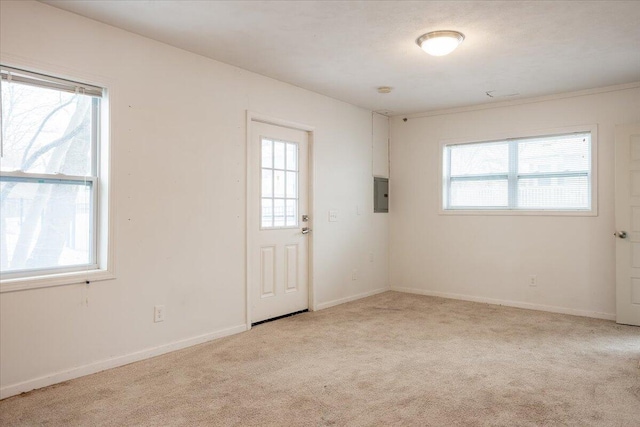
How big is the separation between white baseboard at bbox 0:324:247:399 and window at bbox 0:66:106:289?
66 centimetres

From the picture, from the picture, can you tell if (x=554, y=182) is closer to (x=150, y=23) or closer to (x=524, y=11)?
(x=524, y=11)

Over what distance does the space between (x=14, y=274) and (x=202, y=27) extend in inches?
82.0

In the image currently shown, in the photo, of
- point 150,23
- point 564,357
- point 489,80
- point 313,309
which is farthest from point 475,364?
point 150,23

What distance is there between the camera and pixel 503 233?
5.30 meters

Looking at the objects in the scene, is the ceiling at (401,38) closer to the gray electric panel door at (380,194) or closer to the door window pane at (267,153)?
the door window pane at (267,153)

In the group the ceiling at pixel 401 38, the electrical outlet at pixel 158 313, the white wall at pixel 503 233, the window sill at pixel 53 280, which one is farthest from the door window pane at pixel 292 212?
the window sill at pixel 53 280

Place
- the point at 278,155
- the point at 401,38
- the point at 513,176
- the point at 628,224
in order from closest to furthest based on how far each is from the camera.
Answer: the point at 401,38, the point at 628,224, the point at 278,155, the point at 513,176

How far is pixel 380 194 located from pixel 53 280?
13.7 feet

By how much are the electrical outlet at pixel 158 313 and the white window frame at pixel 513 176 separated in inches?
148

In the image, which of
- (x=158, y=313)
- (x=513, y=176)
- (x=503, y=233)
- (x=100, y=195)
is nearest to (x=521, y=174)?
(x=513, y=176)

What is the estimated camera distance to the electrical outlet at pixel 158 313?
3.40 m

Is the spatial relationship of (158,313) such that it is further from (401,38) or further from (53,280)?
(401,38)

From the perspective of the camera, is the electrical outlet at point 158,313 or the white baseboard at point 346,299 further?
the white baseboard at point 346,299

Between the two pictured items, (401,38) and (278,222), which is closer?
(401,38)
